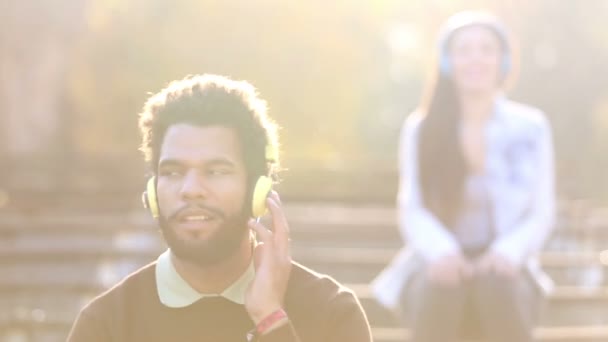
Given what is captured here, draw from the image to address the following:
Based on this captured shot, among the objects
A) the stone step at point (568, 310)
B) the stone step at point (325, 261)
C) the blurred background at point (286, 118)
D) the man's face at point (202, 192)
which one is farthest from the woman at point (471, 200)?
the stone step at point (325, 261)

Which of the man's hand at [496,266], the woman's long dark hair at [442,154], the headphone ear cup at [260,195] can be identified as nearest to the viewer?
the headphone ear cup at [260,195]

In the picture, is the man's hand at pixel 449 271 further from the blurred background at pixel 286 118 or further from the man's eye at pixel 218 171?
the man's eye at pixel 218 171

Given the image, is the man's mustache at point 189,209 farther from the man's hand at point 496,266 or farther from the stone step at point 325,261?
the stone step at point 325,261

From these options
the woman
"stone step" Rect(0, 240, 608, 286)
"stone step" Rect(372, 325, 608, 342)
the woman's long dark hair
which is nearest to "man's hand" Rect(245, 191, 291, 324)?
the woman

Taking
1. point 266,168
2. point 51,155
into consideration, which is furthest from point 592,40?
point 266,168

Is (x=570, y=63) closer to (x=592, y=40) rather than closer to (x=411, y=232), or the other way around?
(x=592, y=40)

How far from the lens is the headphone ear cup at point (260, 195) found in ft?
11.4

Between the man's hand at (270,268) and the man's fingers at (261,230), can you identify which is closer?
the man's hand at (270,268)

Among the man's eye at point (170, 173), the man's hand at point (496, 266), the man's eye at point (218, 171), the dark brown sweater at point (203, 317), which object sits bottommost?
the dark brown sweater at point (203, 317)

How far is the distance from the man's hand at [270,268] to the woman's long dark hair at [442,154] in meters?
2.41

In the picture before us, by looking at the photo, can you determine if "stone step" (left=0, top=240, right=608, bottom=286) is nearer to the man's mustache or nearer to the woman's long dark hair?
the woman's long dark hair

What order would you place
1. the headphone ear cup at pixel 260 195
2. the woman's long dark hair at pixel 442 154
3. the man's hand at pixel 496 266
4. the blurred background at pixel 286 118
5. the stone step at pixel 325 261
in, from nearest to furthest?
the headphone ear cup at pixel 260 195, the man's hand at pixel 496 266, the woman's long dark hair at pixel 442 154, the stone step at pixel 325 261, the blurred background at pixel 286 118

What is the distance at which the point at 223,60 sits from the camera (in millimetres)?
36875

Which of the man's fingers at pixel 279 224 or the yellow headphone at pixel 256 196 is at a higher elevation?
the yellow headphone at pixel 256 196
